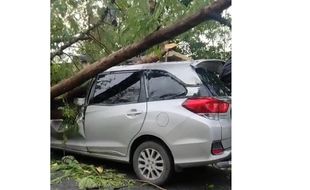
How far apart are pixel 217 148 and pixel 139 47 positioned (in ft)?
2.37

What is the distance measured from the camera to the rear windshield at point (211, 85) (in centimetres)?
208

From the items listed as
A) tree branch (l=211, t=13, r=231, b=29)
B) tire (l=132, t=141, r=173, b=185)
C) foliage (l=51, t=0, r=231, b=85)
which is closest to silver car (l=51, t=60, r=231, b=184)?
tire (l=132, t=141, r=173, b=185)

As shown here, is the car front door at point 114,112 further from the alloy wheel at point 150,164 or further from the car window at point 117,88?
the alloy wheel at point 150,164

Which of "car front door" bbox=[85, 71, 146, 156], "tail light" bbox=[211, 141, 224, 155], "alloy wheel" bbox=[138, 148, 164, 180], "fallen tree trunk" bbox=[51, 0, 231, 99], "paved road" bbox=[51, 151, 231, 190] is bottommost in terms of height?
"paved road" bbox=[51, 151, 231, 190]

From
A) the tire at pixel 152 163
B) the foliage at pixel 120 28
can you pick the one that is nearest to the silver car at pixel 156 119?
the tire at pixel 152 163

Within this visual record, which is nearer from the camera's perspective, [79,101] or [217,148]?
[217,148]

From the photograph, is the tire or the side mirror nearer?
the tire

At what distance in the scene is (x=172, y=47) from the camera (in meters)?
2.11

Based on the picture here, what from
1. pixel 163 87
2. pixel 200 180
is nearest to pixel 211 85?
pixel 163 87

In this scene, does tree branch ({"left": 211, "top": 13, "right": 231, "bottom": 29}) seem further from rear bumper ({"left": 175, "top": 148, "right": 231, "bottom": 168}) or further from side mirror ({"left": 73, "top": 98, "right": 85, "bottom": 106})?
side mirror ({"left": 73, "top": 98, "right": 85, "bottom": 106})

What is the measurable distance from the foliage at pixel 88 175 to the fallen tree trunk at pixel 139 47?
0.42 m

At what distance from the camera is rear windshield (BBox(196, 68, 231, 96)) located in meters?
2.08

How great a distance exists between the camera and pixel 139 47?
2156 millimetres

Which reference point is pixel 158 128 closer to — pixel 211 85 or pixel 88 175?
pixel 211 85
